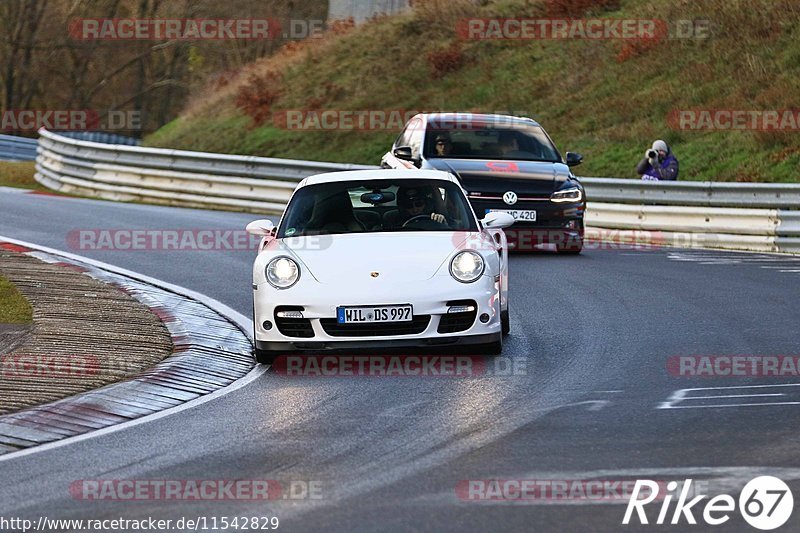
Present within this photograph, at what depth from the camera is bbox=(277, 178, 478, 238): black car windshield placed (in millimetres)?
10953

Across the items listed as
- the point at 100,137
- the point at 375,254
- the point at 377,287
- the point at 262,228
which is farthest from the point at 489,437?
the point at 100,137

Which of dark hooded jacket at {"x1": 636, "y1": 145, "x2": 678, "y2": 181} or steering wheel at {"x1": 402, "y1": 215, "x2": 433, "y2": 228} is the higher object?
dark hooded jacket at {"x1": 636, "y1": 145, "x2": 678, "y2": 181}

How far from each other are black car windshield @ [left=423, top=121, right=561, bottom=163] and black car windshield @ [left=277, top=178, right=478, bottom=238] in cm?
673

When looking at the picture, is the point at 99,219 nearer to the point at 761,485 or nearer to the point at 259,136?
the point at 259,136

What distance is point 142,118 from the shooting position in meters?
58.8

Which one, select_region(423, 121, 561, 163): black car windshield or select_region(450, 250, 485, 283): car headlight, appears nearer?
select_region(450, 250, 485, 283): car headlight

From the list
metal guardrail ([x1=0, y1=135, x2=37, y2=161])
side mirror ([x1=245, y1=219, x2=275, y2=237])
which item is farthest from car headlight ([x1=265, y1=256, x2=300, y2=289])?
metal guardrail ([x1=0, y1=135, x2=37, y2=161])

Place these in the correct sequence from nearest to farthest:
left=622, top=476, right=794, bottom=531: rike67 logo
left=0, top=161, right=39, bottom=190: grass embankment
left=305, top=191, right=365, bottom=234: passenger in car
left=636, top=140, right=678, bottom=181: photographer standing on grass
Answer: left=622, top=476, right=794, bottom=531: rike67 logo
left=305, top=191, right=365, bottom=234: passenger in car
left=636, top=140, right=678, bottom=181: photographer standing on grass
left=0, top=161, right=39, bottom=190: grass embankment

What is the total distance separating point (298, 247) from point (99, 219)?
1145 centimetres

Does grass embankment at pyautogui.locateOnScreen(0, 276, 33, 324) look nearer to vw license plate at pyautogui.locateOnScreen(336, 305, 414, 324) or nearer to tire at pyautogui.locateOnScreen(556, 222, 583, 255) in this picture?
vw license plate at pyautogui.locateOnScreen(336, 305, 414, 324)

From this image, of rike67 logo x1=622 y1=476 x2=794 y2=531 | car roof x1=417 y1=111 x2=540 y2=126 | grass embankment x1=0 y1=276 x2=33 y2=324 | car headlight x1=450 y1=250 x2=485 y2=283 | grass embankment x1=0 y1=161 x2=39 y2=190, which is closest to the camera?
rike67 logo x1=622 y1=476 x2=794 y2=531

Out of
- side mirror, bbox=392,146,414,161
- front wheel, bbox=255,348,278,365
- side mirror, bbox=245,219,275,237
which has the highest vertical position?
side mirror, bbox=392,146,414,161

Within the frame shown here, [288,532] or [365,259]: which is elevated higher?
[365,259]

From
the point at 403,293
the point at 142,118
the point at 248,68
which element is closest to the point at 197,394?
the point at 403,293
